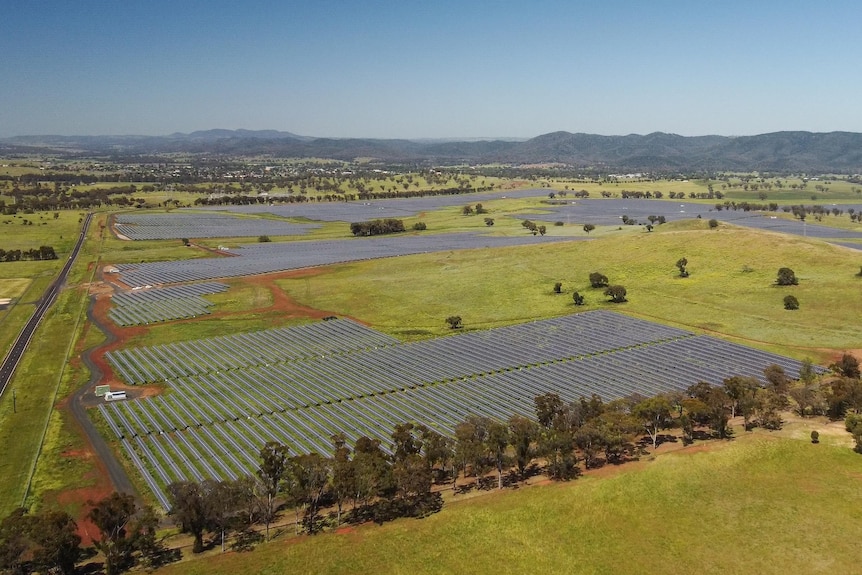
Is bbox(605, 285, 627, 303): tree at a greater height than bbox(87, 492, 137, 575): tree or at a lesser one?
greater

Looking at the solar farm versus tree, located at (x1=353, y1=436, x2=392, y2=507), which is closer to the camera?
tree, located at (x1=353, y1=436, x2=392, y2=507)

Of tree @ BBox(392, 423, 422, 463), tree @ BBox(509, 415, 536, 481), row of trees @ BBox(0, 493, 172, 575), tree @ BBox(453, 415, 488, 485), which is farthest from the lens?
tree @ BBox(509, 415, 536, 481)

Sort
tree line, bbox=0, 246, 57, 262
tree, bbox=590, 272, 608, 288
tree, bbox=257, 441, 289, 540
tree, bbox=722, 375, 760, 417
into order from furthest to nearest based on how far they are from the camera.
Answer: tree line, bbox=0, 246, 57, 262, tree, bbox=590, 272, 608, 288, tree, bbox=722, 375, 760, 417, tree, bbox=257, 441, 289, 540

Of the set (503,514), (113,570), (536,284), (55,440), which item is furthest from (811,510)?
(536,284)

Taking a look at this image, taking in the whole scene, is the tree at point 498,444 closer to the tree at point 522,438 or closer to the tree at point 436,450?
the tree at point 522,438

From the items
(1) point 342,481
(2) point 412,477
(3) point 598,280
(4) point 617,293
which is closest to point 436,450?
(2) point 412,477

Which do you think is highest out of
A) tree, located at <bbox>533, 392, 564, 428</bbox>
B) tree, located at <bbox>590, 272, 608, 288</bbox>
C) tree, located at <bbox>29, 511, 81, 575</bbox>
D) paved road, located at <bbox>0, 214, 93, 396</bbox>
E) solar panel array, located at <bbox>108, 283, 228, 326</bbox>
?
tree, located at <bbox>590, 272, 608, 288</bbox>

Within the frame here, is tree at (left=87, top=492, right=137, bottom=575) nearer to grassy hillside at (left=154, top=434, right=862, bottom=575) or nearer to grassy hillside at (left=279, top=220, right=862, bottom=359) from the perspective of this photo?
grassy hillside at (left=154, top=434, right=862, bottom=575)

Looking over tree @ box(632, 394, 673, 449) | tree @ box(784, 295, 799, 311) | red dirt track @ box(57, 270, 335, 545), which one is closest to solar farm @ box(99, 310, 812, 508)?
red dirt track @ box(57, 270, 335, 545)
